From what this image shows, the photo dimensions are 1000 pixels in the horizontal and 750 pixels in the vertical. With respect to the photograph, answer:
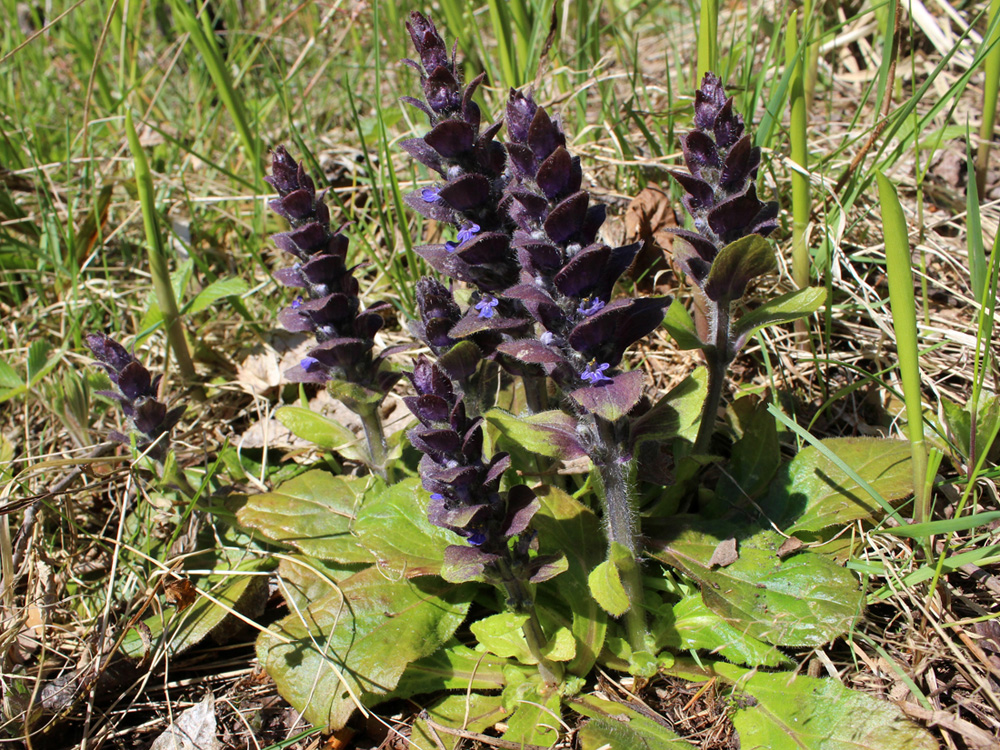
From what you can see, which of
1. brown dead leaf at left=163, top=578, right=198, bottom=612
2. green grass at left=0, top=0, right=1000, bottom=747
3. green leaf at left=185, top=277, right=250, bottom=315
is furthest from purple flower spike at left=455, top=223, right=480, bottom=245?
green leaf at left=185, top=277, right=250, bottom=315

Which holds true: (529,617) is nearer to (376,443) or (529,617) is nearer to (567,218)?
(376,443)

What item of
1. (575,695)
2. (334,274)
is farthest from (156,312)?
(575,695)

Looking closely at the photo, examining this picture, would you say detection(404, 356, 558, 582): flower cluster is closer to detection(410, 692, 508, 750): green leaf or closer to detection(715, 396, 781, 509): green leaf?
detection(410, 692, 508, 750): green leaf

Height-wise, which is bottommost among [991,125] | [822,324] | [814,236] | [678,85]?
[822,324]

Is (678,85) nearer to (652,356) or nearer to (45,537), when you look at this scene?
(652,356)

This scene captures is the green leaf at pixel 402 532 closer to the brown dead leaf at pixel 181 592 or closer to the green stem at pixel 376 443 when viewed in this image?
the green stem at pixel 376 443

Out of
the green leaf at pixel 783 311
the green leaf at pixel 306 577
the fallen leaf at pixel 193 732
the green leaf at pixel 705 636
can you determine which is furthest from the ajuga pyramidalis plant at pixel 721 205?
the fallen leaf at pixel 193 732

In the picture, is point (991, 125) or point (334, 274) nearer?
point (334, 274)

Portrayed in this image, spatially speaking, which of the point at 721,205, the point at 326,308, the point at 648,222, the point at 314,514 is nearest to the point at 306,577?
the point at 314,514
